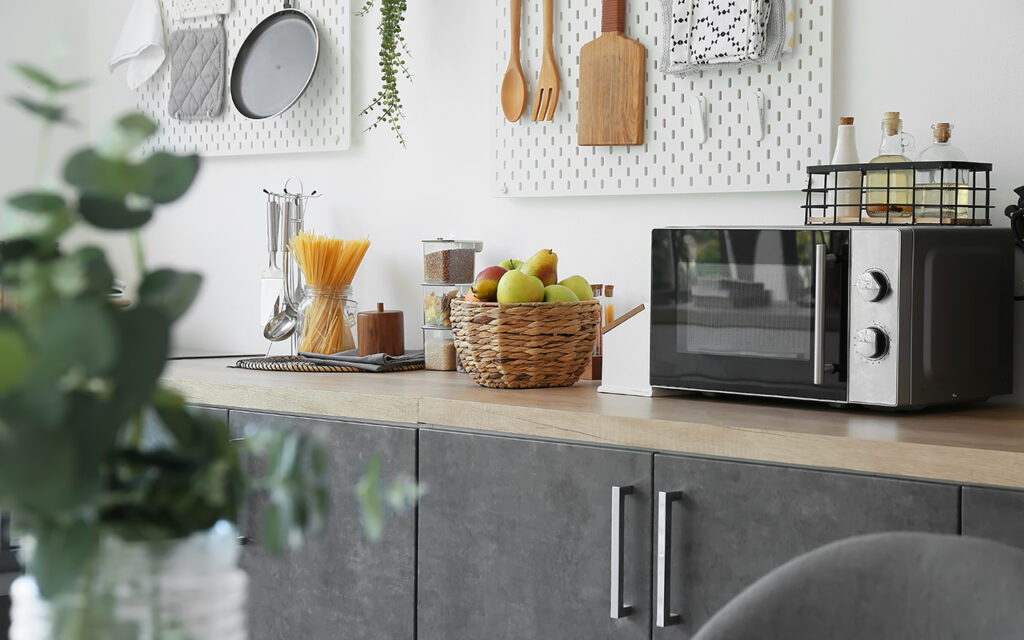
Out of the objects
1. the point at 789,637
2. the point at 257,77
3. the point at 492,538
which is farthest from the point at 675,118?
the point at 789,637

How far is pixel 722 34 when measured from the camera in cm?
226

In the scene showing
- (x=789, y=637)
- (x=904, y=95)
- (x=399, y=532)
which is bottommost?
(x=399, y=532)

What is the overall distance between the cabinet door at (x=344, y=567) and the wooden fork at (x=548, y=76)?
815 mm

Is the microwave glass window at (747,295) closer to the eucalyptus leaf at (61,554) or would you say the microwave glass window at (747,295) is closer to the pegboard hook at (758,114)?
the pegboard hook at (758,114)

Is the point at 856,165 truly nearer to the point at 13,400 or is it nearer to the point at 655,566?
the point at 655,566

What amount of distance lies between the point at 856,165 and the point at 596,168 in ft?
2.21

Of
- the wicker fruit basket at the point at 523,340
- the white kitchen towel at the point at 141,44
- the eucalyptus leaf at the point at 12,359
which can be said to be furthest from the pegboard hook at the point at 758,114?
the eucalyptus leaf at the point at 12,359

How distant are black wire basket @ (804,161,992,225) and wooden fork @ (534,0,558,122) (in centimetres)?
67

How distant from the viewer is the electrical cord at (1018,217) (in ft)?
6.39

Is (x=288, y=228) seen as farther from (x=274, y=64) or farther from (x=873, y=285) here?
(x=873, y=285)

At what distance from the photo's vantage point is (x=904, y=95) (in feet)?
6.96

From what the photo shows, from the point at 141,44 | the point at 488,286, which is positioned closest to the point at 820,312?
the point at 488,286

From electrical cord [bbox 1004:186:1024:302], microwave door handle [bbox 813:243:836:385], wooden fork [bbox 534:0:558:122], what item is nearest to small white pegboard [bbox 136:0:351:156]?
wooden fork [bbox 534:0:558:122]

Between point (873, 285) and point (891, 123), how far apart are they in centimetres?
39
